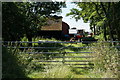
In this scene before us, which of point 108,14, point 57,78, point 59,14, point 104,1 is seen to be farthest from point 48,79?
point 59,14

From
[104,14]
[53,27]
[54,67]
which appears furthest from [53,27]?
[54,67]

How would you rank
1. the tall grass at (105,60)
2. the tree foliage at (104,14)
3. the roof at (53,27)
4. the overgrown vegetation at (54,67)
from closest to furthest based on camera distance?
the overgrown vegetation at (54,67) < the tall grass at (105,60) < the tree foliage at (104,14) < the roof at (53,27)

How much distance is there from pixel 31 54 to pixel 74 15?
48.5 feet

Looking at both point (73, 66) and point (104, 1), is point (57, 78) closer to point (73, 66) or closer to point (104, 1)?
point (73, 66)

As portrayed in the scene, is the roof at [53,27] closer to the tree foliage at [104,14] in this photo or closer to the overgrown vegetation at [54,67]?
the tree foliage at [104,14]

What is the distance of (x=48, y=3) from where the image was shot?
682 inches

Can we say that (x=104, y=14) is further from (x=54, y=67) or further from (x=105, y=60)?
(x=54, y=67)

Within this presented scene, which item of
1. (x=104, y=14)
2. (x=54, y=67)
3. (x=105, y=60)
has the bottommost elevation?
(x=54, y=67)

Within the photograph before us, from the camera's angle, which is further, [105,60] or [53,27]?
[53,27]

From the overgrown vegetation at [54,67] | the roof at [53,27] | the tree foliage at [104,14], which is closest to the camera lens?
the overgrown vegetation at [54,67]

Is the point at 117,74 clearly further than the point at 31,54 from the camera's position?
No

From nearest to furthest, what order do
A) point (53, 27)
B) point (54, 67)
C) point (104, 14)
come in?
point (54, 67), point (104, 14), point (53, 27)

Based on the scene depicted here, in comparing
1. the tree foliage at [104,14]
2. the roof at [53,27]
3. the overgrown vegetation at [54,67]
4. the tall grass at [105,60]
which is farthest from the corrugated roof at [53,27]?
the tall grass at [105,60]

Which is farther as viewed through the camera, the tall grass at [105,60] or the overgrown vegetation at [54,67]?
the tall grass at [105,60]
